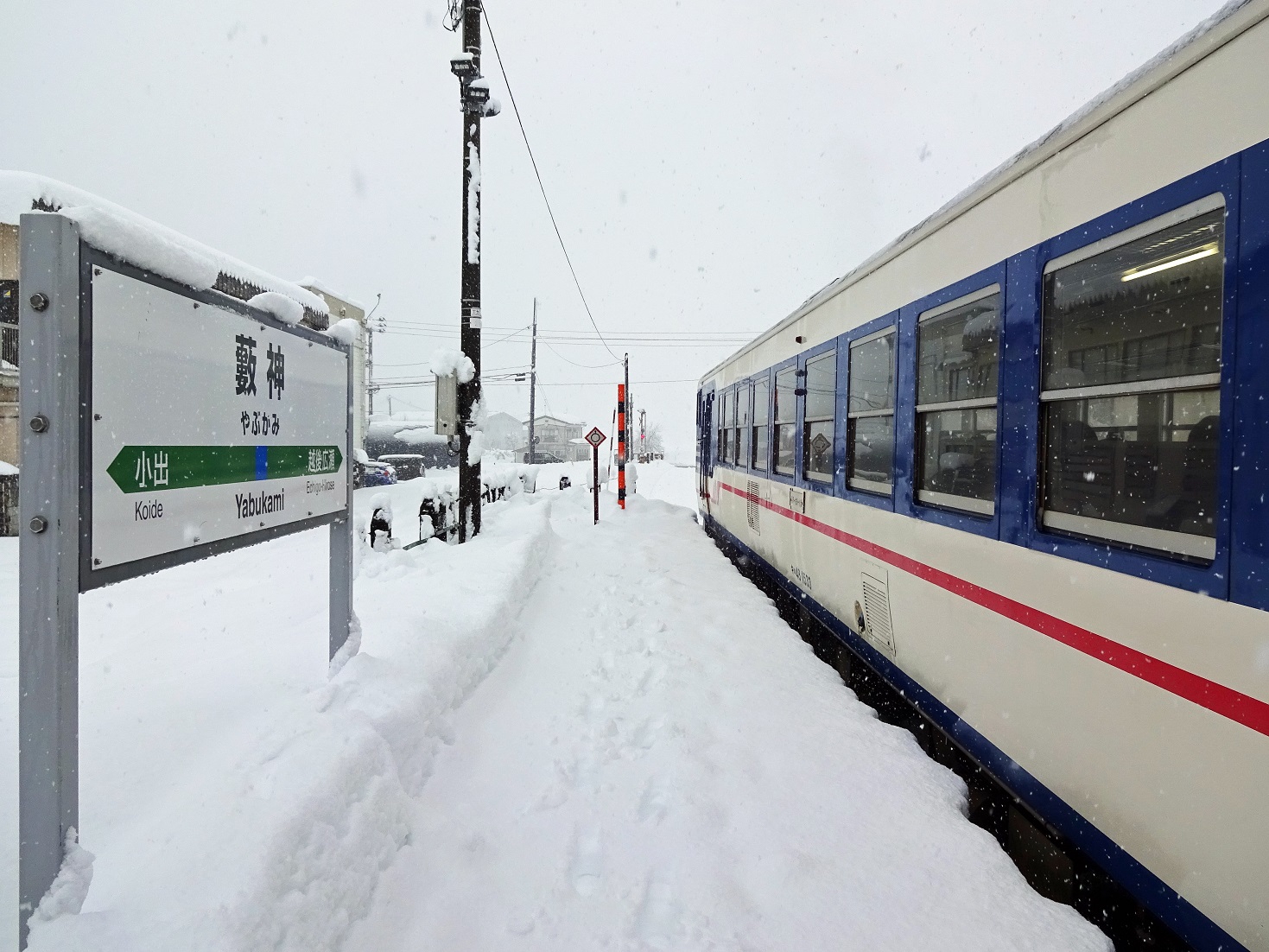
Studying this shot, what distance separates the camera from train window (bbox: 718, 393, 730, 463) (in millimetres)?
9602

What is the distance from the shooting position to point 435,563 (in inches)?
268

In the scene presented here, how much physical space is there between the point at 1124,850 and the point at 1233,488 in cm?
114

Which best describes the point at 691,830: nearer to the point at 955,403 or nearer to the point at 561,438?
the point at 955,403

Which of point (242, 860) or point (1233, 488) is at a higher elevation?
point (1233, 488)

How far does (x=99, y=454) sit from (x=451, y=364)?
704 cm

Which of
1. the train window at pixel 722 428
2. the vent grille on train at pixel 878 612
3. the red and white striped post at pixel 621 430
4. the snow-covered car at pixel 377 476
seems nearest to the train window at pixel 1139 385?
the vent grille on train at pixel 878 612

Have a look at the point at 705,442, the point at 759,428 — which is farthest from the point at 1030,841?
the point at 705,442

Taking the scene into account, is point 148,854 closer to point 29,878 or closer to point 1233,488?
point 29,878

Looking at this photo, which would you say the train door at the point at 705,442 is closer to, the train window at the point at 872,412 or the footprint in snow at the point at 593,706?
the train window at the point at 872,412

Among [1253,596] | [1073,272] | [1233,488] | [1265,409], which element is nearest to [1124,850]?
[1253,596]

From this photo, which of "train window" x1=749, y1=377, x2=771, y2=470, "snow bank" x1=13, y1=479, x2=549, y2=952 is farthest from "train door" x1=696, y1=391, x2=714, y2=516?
"snow bank" x1=13, y1=479, x2=549, y2=952

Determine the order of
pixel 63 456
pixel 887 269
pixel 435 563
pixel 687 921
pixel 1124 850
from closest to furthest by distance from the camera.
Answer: pixel 63 456 < pixel 1124 850 < pixel 687 921 < pixel 887 269 < pixel 435 563

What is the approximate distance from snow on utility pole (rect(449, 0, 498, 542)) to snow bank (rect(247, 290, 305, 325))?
6.03m

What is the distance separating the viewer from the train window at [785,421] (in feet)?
19.7
